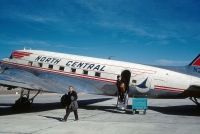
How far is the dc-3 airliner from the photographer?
1820cm

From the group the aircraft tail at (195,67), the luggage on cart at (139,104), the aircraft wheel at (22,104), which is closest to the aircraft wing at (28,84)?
the aircraft wheel at (22,104)

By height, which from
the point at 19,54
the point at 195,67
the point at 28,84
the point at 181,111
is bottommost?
the point at 181,111

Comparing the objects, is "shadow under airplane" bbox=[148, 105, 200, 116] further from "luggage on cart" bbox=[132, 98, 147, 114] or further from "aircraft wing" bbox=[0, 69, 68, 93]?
"aircraft wing" bbox=[0, 69, 68, 93]

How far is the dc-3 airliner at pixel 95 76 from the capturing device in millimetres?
18203

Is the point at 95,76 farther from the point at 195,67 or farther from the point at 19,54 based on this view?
the point at 19,54

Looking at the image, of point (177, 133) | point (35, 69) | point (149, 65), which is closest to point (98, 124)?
point (177, 133)

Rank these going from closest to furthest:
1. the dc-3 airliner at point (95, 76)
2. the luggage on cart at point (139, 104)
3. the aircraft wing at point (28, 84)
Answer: the aircraft wing at point (28, 84) → the luggage on cart at point (139, 104) → the dc-3 airliner at point (95, 76)

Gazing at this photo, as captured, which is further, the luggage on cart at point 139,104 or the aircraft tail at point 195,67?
the aircraft tail at point 195,67

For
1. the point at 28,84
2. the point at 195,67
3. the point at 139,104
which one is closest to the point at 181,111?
the point at 195,67

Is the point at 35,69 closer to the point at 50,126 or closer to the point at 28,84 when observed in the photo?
the point at 28,84

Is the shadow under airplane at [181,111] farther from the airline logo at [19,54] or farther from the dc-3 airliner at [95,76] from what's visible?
the airline logo at [19,54]

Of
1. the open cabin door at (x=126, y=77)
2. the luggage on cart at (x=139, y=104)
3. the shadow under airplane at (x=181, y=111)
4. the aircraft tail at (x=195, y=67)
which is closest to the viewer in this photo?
the luggage on cart at (x=139, y=104)

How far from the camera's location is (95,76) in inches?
799

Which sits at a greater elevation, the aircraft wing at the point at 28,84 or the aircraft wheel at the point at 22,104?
the aircraft wing at the point at 28,84
